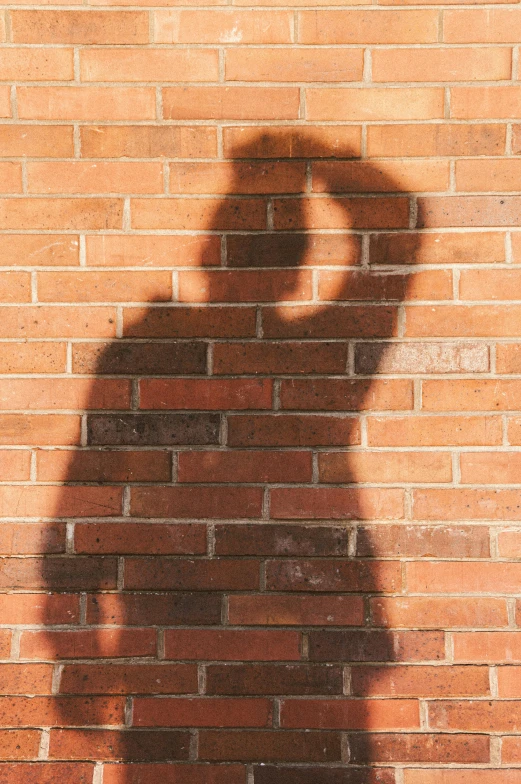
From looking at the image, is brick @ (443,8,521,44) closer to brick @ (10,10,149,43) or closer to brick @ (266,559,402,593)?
brick @ (10,10,149,43)

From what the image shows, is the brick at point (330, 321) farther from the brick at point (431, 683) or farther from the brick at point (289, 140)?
the brick at point (431, 683)

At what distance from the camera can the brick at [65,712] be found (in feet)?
4.96

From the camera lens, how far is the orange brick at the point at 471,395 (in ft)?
5.00

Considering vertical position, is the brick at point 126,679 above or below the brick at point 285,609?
below

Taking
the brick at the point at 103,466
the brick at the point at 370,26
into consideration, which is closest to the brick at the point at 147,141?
the brick at the point at 370,26

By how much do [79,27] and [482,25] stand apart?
1.04 meters


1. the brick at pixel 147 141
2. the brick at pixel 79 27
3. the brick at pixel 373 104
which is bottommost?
the brick at pixel 147 141

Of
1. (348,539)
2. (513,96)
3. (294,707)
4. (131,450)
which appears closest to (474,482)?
(348,539)

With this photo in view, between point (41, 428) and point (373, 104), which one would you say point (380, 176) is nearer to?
point (373, 104)

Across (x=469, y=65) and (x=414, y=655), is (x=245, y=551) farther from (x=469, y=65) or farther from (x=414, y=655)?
(x=469, y=65)

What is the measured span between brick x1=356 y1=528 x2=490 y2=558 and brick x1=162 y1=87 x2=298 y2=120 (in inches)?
43.8

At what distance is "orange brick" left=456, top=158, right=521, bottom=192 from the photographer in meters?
1.52

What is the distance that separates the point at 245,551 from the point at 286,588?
14 centimetres

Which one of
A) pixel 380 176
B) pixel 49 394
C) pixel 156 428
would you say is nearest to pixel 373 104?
pixel 380 176
